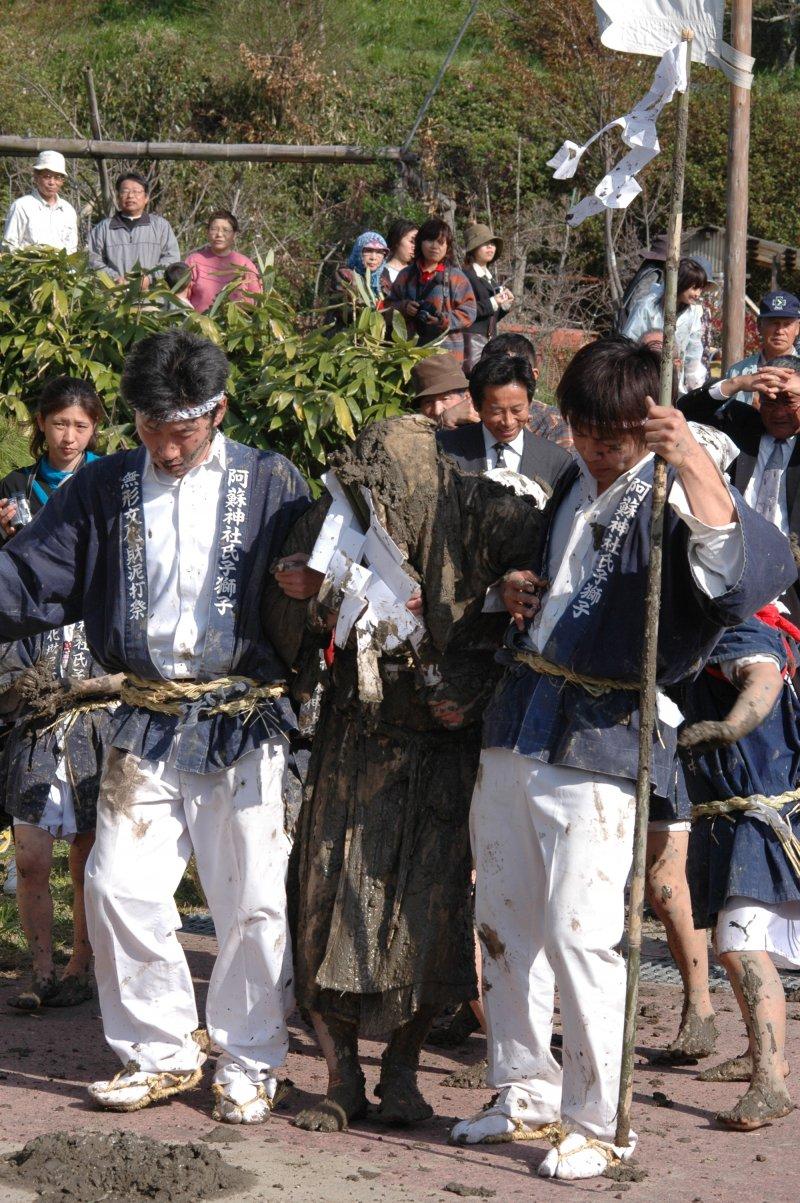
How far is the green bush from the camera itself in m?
6.43

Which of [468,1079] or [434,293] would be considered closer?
[468,1079]

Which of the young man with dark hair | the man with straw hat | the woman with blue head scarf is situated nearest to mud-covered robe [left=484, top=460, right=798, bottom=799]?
the woman with blue head scarf

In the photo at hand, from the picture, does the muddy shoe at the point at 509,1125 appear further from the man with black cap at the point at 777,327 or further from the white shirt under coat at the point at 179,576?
the man with black cap at the point at 777,327

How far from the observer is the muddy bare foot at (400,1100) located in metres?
3.88

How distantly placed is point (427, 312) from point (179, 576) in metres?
4.83

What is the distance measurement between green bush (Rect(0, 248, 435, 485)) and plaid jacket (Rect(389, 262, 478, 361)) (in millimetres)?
1243

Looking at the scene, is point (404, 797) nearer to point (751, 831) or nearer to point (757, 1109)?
point (751, 831)

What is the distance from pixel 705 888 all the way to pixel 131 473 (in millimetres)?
2012

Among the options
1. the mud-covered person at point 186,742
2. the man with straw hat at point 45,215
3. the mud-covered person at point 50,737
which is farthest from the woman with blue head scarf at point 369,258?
the mud-covered person at point 186,742

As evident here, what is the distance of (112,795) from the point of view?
404 centimetres

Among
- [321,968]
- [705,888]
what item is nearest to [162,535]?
[321,968]

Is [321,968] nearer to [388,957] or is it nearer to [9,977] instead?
[388,957]

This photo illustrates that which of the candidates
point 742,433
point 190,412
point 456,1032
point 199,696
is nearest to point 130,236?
point 742,433

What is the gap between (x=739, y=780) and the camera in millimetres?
4266
